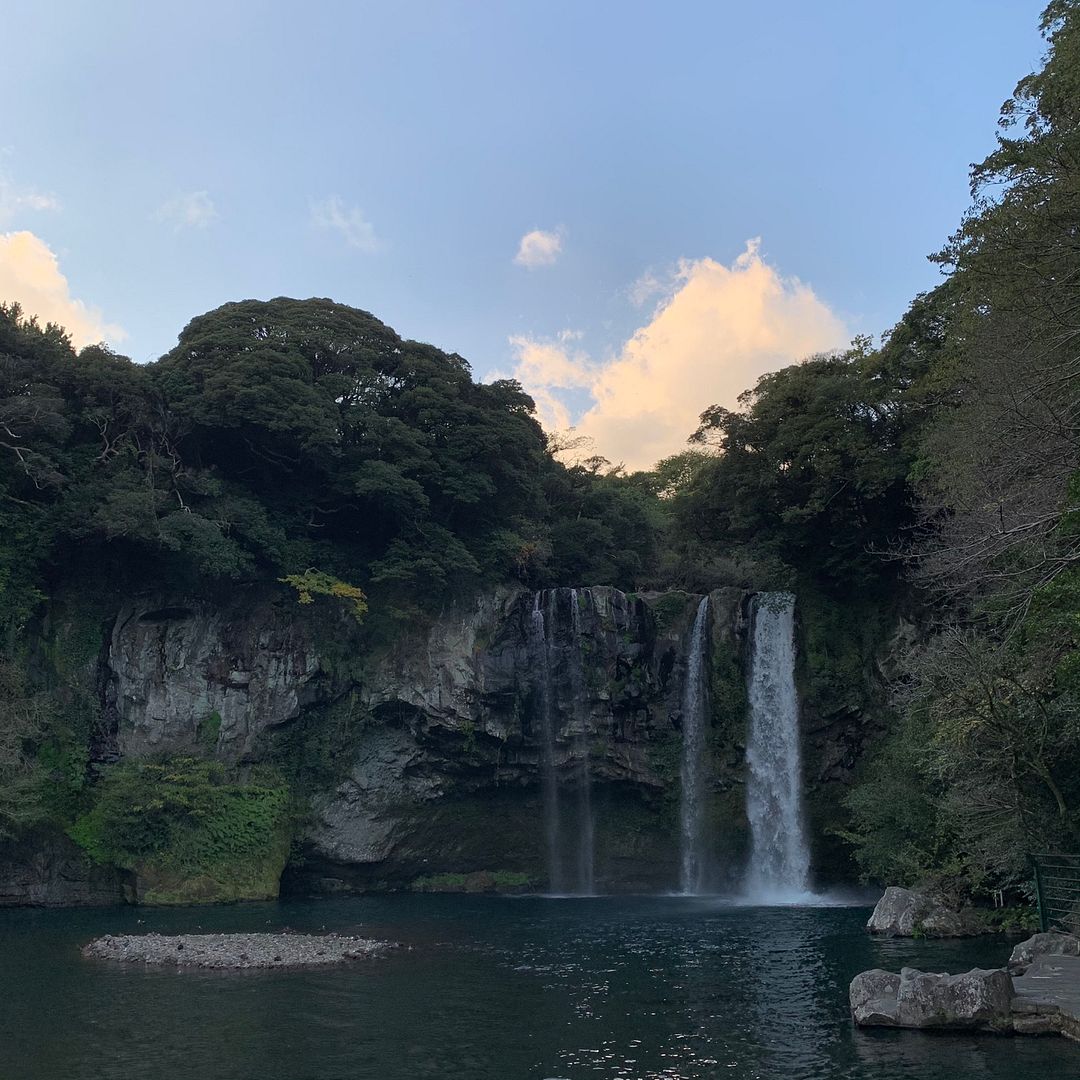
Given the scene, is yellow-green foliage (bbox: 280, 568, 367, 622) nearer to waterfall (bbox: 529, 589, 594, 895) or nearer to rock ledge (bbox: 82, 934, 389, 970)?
waterfall (bbox: 529, 589, 594, 895)

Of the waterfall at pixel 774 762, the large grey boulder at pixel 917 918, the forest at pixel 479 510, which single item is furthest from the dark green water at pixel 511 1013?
the waterfall at pixel 774 762

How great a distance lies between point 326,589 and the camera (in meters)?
31.0

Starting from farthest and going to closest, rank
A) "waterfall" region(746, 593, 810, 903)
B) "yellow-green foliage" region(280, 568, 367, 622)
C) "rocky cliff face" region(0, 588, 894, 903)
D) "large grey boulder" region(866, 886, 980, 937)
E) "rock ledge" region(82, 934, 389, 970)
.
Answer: "yellow-green foliage" region(280, 568, 367, 622)
"rocky cliff face" region(0, 588, 894, 903)
"waterfall" region(746, 593, 810, 903)
"large grey boulder" region(866, 886, 980, 937)
"rock ledge" region(82, 934, 389, 970)

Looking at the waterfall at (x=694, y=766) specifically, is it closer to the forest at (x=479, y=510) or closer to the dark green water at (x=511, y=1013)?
the forest at (x=479, y=510)

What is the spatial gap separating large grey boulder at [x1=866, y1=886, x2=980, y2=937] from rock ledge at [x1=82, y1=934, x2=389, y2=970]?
9.60 meters

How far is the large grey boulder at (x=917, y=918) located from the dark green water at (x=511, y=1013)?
3.18ft

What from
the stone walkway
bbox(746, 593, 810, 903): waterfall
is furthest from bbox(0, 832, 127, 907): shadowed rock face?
the stone walkway

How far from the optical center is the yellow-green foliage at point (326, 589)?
1212 inches

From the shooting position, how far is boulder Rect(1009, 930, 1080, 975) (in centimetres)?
1391

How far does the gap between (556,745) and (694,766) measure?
433 cm

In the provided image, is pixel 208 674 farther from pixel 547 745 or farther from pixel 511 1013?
pixel 511 1013

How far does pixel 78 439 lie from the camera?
30.9 metres

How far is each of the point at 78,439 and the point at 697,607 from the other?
65.0ft

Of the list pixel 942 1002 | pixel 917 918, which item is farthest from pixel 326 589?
pixel 942 1002
